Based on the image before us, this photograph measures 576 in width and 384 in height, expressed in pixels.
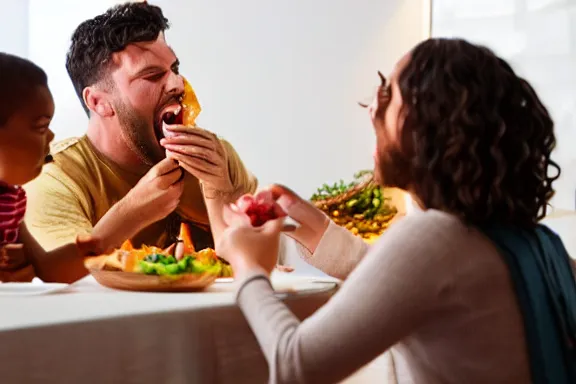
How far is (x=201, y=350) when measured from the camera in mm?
1304

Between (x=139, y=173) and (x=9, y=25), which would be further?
(x=139, y=173)

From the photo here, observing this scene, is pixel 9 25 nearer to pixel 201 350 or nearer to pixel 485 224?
pixel 201 350

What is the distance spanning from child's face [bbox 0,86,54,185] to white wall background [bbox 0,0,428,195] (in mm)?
119

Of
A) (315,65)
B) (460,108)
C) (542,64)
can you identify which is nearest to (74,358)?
(460,108)

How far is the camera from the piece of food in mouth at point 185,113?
190 centimetres

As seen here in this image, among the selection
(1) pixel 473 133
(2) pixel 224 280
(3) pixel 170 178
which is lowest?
(2) pixel 224 280

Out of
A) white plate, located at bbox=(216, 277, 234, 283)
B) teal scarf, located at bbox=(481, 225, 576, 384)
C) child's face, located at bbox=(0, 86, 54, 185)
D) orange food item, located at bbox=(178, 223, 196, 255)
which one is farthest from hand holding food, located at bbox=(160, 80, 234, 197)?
teal scarf, located at bbox=(481, 225, 576, 384)

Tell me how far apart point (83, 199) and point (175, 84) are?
15.6 inches

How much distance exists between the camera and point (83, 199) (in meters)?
1.80

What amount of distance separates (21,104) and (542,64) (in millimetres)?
2146

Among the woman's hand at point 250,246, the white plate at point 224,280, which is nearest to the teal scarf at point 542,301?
the woman's hand at point 250,246

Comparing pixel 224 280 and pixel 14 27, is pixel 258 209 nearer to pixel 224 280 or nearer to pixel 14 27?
pixel 224 280

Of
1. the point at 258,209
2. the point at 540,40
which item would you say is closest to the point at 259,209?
the point at 258,209

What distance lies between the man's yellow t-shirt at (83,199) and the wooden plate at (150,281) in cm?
18
